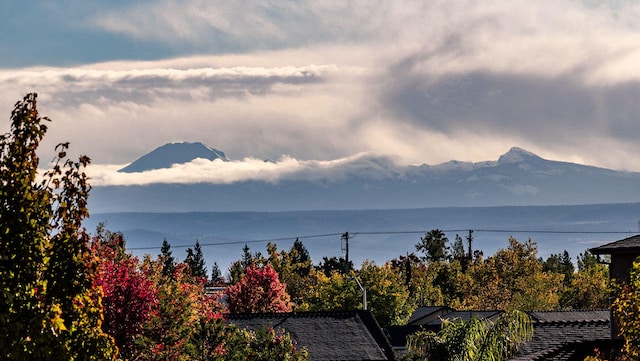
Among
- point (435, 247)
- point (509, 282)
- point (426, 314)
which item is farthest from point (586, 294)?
point (435, 247)

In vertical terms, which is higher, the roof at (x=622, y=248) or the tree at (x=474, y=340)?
the roof at (x=622, y=248)

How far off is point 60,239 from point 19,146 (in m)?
1.43

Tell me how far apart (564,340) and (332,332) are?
24.5 m

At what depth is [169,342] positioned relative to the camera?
116ft

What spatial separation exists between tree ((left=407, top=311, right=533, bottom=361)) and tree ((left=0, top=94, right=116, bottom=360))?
849 cm

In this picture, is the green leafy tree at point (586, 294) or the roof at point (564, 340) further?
the green leafy tree at point (586, 294)

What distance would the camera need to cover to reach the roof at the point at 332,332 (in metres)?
50.5

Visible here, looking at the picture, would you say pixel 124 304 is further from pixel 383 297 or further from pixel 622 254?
pixel 383 297

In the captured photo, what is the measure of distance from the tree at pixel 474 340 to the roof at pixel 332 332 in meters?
28.9

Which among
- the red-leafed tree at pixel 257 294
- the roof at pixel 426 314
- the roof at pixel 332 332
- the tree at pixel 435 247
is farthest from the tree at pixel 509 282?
the tree at pixel 435 247

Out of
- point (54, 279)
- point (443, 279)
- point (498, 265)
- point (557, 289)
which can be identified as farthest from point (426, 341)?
point (443, 279)

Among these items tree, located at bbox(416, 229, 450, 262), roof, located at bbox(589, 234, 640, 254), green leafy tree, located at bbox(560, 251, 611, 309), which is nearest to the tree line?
roof, located at bbox(589, 234, 640, 254)

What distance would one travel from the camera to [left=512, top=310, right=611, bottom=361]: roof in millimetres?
25016

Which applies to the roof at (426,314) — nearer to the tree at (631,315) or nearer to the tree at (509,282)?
the tree at (509,282)
